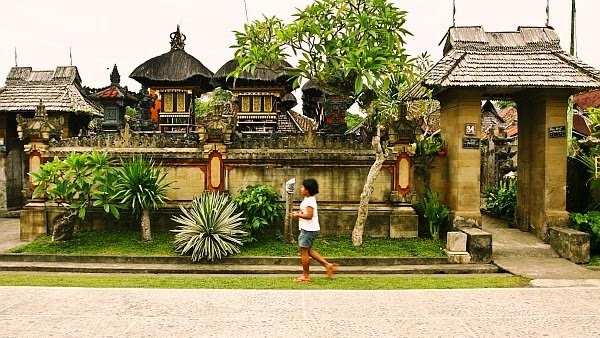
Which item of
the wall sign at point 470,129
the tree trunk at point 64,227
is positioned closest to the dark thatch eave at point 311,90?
the wall sign at point 470,129

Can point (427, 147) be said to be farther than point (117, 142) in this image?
No

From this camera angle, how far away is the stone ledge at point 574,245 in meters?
9.90

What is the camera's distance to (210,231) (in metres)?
10.0

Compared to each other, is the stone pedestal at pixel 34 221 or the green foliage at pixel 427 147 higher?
the green foliage at pixel 427 147

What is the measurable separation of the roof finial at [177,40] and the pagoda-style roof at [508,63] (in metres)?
11.4

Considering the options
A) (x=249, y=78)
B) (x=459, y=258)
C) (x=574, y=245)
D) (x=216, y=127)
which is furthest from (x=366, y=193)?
(x=249, y=78)

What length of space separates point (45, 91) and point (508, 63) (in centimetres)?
1420

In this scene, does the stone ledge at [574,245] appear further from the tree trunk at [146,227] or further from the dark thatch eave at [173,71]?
the dark thatch eave at [173,71]

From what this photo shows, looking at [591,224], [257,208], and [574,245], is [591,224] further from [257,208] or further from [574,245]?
[257,208]

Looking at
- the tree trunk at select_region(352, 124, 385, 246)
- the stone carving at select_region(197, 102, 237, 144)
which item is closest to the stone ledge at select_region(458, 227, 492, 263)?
the tree trunk at select_region(352, 124, 385, 246)

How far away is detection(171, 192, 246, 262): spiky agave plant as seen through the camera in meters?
9.91

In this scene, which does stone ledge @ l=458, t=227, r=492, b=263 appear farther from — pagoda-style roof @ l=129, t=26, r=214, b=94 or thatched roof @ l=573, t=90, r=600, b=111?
thatched roof @ l=573, t=90, r=600, b=111

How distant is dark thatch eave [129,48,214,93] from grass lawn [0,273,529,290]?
38.2 feet

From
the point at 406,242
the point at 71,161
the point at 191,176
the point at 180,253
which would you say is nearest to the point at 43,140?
the point at 71,161
